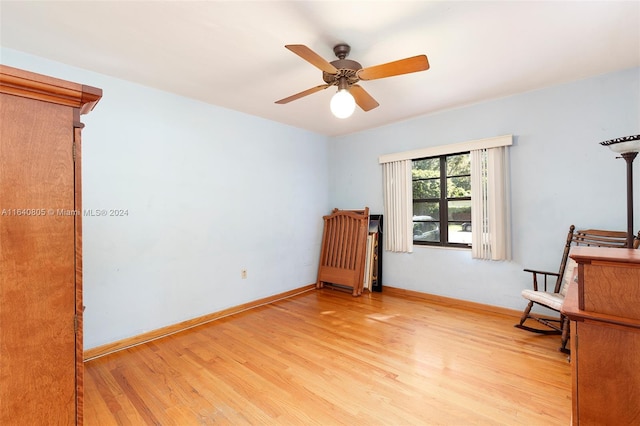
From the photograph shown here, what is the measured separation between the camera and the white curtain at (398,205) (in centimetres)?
407

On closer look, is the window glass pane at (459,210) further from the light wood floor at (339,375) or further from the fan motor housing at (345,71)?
the fan motor housing at (345,71)

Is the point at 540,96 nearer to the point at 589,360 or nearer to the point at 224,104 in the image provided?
the point at 589,360

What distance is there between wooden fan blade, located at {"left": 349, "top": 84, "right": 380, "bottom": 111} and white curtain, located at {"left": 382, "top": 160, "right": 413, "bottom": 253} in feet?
5.60

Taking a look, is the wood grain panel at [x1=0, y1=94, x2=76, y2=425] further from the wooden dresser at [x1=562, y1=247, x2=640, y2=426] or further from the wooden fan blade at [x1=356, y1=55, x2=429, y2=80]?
the wooden dresser at [x1=562, y1=247, x2=640, y2=426]

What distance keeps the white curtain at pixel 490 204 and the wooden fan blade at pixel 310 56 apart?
226 centimetres

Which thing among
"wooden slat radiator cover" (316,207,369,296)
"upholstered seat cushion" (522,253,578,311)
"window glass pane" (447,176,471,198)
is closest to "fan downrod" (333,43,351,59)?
"window glass pane" (447,176,471,198)

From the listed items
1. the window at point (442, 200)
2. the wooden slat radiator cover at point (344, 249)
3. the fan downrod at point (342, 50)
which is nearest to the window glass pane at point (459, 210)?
the window at point (442, 200)

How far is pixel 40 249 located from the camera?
970mm

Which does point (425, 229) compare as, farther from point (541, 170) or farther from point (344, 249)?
point (541, 170)

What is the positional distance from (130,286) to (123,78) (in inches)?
74.9

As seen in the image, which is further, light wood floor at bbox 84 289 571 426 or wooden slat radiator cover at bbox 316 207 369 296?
wooden slat radiator cover at bbox 316 207 369 296

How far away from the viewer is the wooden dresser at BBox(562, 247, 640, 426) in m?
1.11

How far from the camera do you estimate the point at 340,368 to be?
90.0 inches

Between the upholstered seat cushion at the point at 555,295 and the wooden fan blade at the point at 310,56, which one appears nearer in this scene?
the wooden fan blade at the point at 310,56
